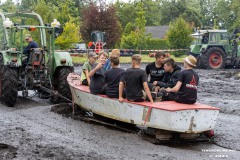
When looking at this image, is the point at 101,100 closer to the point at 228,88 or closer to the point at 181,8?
the point at 228,88

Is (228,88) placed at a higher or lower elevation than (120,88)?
lower

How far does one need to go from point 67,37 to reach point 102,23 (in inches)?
272

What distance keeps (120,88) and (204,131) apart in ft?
5.76

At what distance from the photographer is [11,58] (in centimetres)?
1238

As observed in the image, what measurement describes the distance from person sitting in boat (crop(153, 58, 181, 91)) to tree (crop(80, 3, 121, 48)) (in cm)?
3029

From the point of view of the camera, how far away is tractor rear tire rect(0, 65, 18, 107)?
12.0m

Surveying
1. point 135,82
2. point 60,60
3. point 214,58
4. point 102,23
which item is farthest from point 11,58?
point 102,23

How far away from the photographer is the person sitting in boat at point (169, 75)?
31.1 ft

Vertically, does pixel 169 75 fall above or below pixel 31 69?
above

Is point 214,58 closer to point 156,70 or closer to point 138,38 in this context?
point 138,38

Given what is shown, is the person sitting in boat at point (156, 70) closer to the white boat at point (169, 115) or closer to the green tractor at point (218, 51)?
the white boat at point (169, 115)

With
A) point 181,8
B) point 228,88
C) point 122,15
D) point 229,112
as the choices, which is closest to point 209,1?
point 181,8

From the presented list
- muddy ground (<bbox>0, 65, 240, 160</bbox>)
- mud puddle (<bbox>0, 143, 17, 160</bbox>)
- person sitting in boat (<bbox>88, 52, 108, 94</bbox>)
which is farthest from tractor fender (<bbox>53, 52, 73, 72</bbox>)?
mud puddle (<bbox>0, 143, 17, 160</bbox>)

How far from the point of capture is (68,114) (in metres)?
11.0
